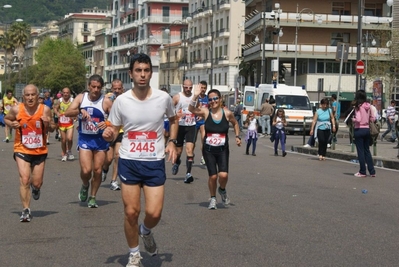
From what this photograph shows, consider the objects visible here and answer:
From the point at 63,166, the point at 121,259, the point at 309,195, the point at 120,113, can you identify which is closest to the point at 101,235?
the point at 121,259

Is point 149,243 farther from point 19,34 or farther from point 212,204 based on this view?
point 19,34

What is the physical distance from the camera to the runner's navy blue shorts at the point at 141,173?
795cm

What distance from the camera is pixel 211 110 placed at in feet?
43.2

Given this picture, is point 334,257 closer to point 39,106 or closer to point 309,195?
point 39,106

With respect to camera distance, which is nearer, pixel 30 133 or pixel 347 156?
pixel 30 133

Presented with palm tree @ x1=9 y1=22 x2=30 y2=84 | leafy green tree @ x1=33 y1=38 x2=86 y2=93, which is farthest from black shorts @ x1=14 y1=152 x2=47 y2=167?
palm tree @ x1=9 y1=22 x2=30 y2=84

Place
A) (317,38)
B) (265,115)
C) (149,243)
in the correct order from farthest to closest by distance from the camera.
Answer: (317,38) < (265,115) < (149,243)

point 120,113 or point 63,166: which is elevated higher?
point 120,113

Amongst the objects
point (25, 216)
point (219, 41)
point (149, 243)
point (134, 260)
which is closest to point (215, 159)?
point (25, 216)

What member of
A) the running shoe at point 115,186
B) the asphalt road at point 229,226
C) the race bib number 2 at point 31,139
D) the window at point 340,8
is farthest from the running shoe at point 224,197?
the window at point 340,8

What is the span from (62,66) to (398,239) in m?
112

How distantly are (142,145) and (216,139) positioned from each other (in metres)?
4.90

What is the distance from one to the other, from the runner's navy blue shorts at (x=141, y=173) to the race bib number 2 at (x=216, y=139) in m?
4.84

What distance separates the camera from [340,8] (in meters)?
72.1
